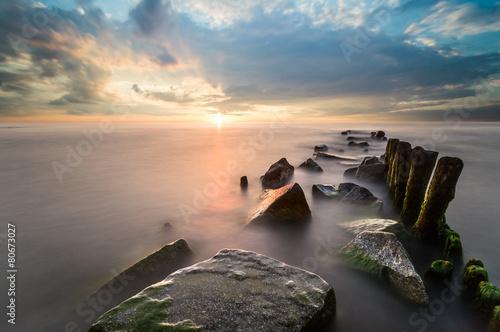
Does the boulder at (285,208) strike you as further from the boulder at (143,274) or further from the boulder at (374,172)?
the boulder at (374,172)

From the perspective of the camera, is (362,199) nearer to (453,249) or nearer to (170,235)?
(453,249)

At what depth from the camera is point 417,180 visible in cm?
641

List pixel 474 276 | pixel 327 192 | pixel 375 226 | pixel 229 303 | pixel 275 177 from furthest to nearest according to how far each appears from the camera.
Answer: pixel 275 177 < pixel 327 192 < pixel 375 226 < pixel 474 276 < pixel 229 303

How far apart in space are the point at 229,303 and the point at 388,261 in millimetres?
3292

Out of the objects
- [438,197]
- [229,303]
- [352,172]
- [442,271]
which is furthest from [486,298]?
[352,172]

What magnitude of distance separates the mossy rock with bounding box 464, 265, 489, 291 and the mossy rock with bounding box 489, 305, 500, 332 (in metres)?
0.82

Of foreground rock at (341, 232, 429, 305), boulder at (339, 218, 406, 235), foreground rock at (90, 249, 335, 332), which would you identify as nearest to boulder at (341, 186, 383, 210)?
boulder at (339, 218, 406, 235)

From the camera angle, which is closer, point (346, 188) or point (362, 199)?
point (362, 199)

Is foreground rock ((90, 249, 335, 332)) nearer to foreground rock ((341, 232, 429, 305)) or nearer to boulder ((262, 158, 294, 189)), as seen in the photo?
foreground rock ((341, 232, 429, 305))

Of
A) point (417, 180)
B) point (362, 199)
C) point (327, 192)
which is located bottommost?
point (327, 192)

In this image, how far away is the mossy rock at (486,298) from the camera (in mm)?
3560

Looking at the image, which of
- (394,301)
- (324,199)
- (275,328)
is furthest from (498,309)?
(324,199)

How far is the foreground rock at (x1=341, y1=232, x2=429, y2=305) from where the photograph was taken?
4.02 meters

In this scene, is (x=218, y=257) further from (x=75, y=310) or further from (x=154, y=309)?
(x=75, y=310)
